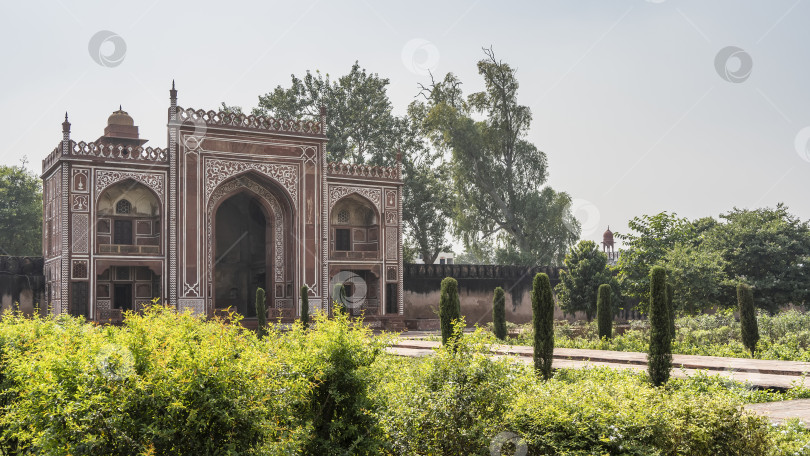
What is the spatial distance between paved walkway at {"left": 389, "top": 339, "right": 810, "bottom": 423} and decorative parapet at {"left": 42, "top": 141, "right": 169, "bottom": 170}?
12.3m

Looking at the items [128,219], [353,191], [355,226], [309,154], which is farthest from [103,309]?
[355,226]

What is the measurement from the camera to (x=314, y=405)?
5.41 m

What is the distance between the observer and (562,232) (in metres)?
32.4

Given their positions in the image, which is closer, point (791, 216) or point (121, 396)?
point (121, 396)

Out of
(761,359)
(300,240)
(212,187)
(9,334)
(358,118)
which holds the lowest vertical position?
(761,359)

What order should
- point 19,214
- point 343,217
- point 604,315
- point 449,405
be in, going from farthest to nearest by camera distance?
point 19,214 → point 343,217 → point 604,315 → point 449,405

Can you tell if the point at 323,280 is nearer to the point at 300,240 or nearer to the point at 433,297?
the point at 300,240

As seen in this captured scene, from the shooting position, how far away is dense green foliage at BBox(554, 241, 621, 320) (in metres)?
22.7

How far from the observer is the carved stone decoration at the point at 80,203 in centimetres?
2186

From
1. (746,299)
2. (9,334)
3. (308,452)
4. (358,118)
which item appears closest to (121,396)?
(308,452)

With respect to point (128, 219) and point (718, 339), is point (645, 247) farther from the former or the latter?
point (128, 219)

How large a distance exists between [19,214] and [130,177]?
950 cm

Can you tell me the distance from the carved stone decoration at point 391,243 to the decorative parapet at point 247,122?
14.0 feet

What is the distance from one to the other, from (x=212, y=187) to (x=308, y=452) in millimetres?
19626
